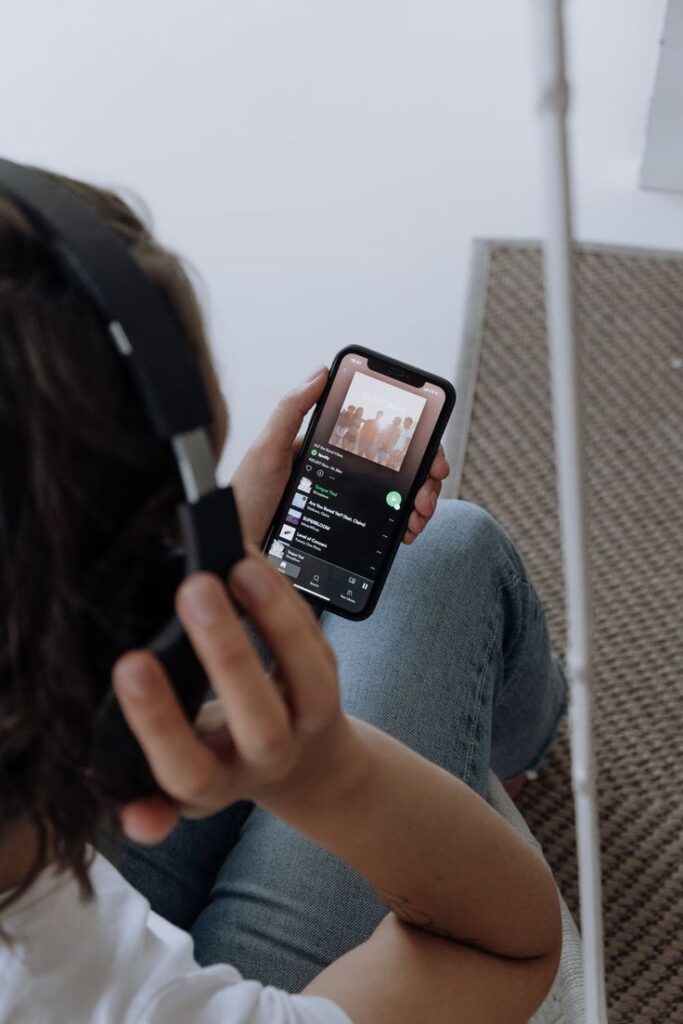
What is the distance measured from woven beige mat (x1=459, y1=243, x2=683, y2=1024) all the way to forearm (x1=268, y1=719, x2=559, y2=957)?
1.35ft

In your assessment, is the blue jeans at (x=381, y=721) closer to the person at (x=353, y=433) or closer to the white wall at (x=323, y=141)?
the person at (x=353, y=433)

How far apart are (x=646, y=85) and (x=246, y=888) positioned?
143cm

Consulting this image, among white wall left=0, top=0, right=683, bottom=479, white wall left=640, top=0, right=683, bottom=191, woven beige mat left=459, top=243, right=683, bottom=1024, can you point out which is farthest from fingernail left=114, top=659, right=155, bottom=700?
white wall left=640, top=0, right=683, bottom=191

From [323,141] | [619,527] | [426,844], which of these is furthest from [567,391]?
[323,141]

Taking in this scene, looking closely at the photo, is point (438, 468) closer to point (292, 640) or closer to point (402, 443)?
point (402, 443)

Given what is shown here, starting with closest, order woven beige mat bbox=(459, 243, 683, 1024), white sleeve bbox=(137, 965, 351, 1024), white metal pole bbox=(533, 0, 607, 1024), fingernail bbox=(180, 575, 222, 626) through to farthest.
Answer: white metal pole bbox=(533, 0, 607, 1024) < fingernail bbox=(180, 575, 222, 626) < white sleeve bbox=(137, 965, 351, 1024) < woven beige mat bbox=(459, 243, 683, 1024)

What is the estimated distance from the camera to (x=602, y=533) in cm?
124

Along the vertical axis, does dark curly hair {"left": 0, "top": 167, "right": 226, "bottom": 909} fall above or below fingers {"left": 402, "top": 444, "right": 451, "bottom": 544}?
above

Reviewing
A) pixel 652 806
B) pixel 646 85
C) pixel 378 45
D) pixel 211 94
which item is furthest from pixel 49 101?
pixel 652 806

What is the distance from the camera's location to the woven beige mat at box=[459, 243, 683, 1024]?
99 centimetres

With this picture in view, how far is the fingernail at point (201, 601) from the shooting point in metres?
0.38

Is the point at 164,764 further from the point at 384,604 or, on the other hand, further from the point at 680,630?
the point at 680,630

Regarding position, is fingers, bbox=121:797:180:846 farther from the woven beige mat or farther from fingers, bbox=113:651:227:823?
the woven beige mat

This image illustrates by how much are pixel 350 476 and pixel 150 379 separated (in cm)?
47
